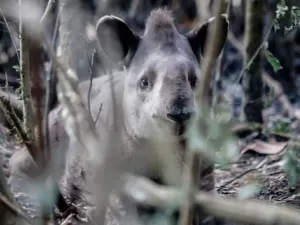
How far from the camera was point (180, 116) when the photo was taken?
3344mm

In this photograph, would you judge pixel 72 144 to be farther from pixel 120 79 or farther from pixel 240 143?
pixel 240 143

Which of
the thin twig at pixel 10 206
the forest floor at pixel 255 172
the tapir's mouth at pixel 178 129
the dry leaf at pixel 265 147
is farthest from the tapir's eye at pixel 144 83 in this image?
the thin twig at pixel 10 206

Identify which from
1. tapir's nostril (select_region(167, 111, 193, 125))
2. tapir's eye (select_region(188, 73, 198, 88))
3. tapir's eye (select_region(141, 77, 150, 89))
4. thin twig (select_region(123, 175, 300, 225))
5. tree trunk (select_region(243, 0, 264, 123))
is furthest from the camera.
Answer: tree trunk (select_region(243, 0, 264, 123))

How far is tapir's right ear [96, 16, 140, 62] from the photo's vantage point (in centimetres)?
416

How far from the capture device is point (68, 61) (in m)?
4.92

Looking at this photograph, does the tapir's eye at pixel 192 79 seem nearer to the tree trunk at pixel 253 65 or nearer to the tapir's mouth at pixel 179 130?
the tapir's mouth at pixel 179 130

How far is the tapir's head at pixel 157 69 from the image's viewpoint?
346 centimetres

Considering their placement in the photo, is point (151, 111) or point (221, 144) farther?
point (151, 111)

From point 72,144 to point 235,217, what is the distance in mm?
3160

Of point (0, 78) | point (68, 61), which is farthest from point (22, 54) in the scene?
point (0, 78)

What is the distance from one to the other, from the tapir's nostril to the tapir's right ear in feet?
3.06

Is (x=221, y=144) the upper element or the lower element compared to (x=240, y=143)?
lower

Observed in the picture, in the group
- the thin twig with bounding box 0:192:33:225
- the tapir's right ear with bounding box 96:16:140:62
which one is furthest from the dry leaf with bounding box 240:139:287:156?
the thin twig with bounding box 0:192:33:225

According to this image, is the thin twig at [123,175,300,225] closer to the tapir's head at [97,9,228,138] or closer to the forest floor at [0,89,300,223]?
the tapir's head at [97,9,228,138]
